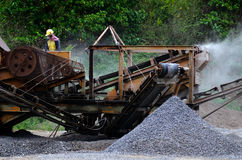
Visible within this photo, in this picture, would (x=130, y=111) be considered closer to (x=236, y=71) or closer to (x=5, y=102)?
(x=5, y=102)

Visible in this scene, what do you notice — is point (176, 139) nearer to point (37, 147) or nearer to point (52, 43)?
point (37, 147)

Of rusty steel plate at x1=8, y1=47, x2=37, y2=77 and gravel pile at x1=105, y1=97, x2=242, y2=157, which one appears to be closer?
gravel pile at x1=105, y1=97, x2=242, y2=157

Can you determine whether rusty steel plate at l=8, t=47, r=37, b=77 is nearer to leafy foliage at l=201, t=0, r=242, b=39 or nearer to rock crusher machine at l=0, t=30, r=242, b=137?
rock crusher machine at l=0, t=30, r=242, b=137

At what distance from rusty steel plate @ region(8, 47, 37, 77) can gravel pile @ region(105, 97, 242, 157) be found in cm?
327

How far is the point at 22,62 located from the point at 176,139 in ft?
14.7

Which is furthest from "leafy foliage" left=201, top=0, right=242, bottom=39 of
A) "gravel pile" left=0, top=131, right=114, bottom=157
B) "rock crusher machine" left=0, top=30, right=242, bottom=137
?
"gravel pile" left=0, top=131, right=114, bottom=157

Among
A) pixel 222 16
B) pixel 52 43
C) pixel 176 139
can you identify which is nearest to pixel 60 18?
pixel 222 16

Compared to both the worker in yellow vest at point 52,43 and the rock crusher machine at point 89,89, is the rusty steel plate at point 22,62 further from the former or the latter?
the worker in yellow vest at point 52,43

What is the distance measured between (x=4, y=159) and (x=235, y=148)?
4.35m

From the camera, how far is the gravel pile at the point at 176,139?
8.05m

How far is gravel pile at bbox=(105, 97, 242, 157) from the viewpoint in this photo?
805 cm

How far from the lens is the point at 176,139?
27.3ft

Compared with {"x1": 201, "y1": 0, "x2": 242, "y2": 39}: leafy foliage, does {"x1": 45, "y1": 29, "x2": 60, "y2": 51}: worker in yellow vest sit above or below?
below

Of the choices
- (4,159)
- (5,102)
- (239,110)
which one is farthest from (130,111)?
(239,110)
